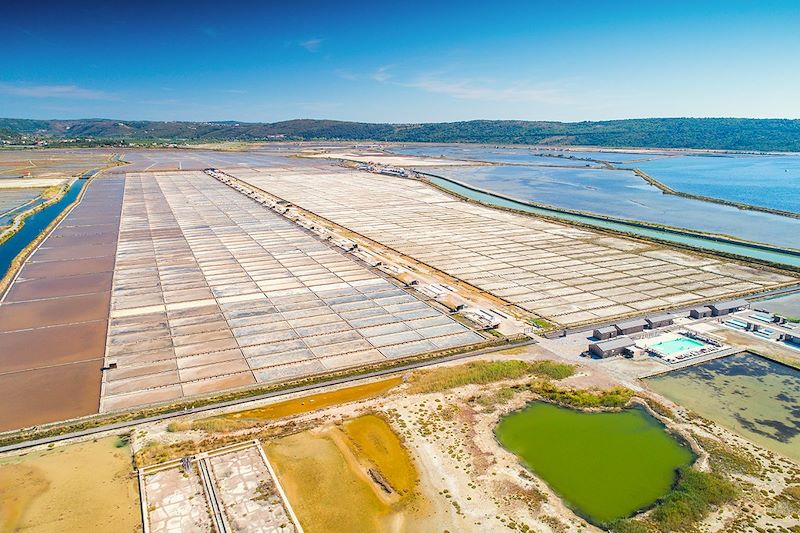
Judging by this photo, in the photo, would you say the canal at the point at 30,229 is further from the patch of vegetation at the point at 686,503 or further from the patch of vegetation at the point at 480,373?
the patch of vegetation at the point at 686,503

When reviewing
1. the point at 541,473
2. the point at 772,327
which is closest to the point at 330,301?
the point at 541,473

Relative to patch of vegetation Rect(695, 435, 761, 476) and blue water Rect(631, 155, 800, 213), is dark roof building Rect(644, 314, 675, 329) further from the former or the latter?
blue water Rect(631, 155, 800, 213)

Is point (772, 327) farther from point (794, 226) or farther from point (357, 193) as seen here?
point (357, 193)

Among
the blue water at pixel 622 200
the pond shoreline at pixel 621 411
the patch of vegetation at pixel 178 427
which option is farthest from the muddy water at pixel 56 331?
the blue water at pixel 622 200

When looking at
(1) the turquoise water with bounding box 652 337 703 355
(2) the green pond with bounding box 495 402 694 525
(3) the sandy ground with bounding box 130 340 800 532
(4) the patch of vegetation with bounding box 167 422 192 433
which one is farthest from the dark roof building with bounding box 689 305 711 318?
(4) the patch of vegetation with bounding box 167 422 192 433

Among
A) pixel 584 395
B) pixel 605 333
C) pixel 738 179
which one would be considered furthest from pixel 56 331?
pixel 738 179
